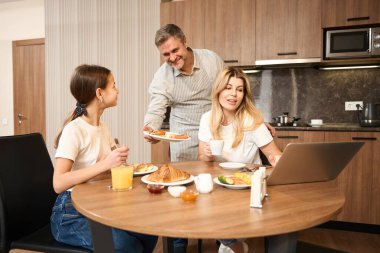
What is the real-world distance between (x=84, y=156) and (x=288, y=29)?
244 centimetres

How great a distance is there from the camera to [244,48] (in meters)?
3.37

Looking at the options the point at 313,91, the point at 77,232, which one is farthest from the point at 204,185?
the point at 313,91

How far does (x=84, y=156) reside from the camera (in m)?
1.56

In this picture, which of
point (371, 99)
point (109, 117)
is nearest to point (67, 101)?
point (109, 117)

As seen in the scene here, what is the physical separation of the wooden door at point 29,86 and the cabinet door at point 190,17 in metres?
2.66

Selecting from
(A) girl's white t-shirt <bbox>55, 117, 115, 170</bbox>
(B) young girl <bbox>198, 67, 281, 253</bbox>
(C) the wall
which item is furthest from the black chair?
(C) the wall

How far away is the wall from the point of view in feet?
13.2

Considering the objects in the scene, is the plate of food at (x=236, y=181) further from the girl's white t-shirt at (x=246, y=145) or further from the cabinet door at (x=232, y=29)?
the cabinet door at (x=232, y=29)

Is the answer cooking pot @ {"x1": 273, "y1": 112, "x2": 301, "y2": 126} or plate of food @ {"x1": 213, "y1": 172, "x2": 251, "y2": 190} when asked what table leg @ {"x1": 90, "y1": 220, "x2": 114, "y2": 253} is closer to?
plate of food @ {"x1": 213, "y1": 172, "x2": 251, "y2": 190}

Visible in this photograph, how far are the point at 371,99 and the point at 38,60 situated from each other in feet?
15.3

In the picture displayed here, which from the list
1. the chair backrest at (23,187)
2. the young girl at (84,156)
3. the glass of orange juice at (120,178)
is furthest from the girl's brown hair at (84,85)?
the glass of orange juice at (120,178)

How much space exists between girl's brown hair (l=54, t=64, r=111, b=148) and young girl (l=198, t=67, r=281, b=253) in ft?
2.12

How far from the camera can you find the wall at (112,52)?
403 cm

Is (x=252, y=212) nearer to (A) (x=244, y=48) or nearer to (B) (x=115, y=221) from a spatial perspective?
(B) (x=115, y=221)
